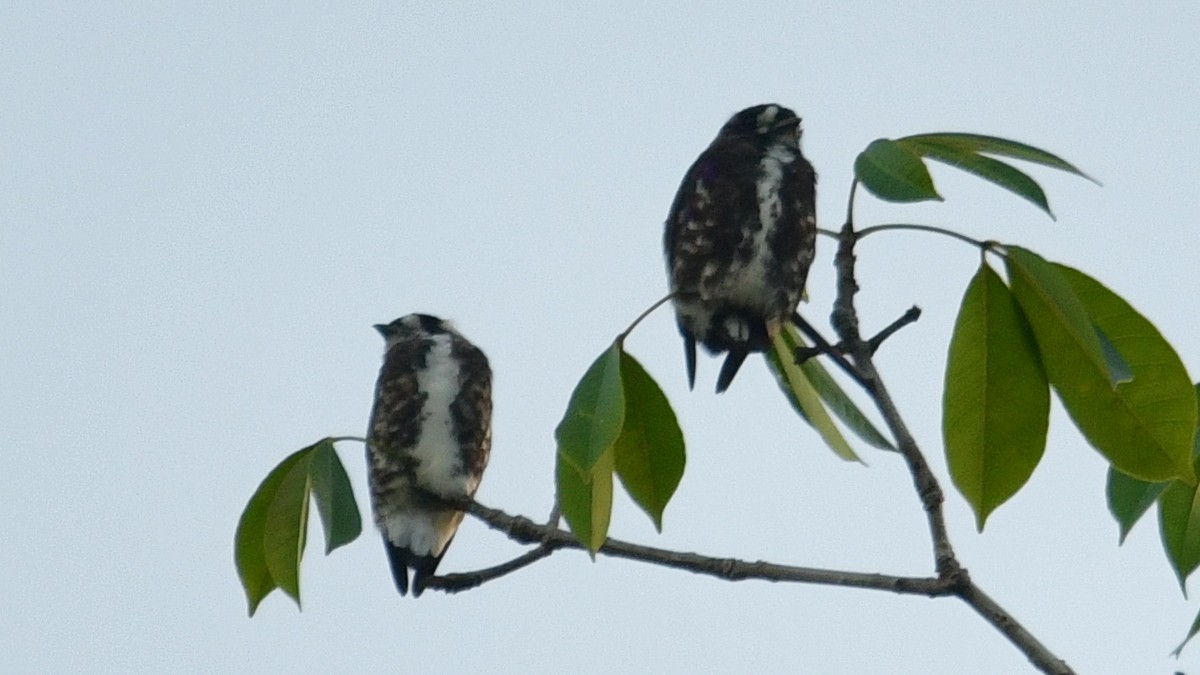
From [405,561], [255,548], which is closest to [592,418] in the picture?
[255,548]

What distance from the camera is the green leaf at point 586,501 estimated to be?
7.97 feet

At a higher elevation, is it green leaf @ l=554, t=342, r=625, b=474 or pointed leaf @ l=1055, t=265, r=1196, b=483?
green leaf @ l=554, t=342, r=625, b=474

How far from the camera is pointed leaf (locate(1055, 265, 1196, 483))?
2.26 meters

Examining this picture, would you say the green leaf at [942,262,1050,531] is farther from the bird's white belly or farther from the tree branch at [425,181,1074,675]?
the bird's white belly

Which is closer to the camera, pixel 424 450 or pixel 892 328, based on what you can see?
pixel 892 328

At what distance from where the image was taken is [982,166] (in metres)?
2.32

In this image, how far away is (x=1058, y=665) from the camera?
79.8 inches

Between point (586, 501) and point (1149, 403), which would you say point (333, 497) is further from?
point (1149, 403)

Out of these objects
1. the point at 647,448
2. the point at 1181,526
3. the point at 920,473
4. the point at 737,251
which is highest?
the point at 737,251

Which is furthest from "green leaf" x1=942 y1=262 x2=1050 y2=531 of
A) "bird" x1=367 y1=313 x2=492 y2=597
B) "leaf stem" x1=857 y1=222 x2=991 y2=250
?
"bird" x1=367 y1=313 x2=492 y2=597

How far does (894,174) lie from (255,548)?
59.9 inches

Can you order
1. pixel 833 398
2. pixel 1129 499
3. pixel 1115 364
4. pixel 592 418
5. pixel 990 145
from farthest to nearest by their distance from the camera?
pixel 833 398, pixel 1129 499, pixel 990 145, pixel 592 418, pixel 1115 364

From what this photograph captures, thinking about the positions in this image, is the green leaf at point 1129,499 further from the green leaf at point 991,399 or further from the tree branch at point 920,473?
the tree branch at point 920,473

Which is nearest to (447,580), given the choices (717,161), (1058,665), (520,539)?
(520,539)
